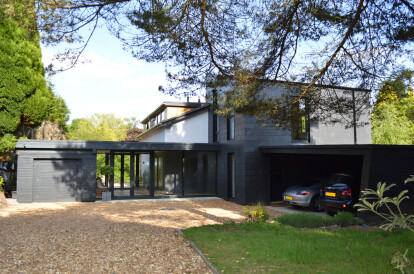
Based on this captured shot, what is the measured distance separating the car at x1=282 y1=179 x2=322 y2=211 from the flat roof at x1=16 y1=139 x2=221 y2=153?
A: 495 centimetres

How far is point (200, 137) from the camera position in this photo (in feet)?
58.4

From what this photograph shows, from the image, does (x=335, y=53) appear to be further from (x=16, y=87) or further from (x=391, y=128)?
(x=391, y=128)

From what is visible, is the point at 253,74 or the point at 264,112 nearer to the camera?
the point at 253,74

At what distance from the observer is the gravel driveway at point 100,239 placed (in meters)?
5.03

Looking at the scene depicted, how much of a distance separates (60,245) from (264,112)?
5618 mm

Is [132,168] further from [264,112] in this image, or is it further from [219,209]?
[264,112]

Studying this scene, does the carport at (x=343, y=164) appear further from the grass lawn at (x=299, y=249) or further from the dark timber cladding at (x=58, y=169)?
the dark timber cladding at (x=58, y=169)

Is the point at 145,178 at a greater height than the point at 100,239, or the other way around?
the point at 145,178

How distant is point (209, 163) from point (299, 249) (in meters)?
11.1

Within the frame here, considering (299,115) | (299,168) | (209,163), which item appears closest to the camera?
(299,115)

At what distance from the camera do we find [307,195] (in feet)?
38.6

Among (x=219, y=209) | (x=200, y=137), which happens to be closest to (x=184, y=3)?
(x=219, y=209)

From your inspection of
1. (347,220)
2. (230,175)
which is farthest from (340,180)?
(230,175)

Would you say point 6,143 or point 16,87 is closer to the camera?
point 6,143
